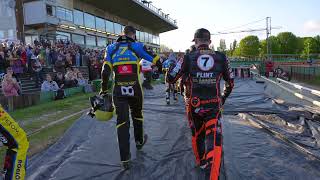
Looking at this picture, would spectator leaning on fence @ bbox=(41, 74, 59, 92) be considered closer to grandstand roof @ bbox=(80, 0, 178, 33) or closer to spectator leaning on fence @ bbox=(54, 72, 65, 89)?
spectator leaning on fence @ bbox=(54, 72, 65, 89)

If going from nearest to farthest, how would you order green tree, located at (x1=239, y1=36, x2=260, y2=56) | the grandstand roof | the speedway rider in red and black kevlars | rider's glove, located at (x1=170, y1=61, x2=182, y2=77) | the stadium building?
the speedway rider in red and black kevlars, rider's glove, located at (x1=170, y1=61, x2=182, y2=77), the stadium building, the grandstand roof, green tree, located at (x1=239, y1=36, x2=260, y2=56)

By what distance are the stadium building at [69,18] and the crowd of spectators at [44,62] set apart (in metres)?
7.09

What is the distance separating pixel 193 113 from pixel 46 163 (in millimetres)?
2612

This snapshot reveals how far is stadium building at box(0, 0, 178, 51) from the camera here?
30.4m

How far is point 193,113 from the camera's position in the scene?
5.11 metres

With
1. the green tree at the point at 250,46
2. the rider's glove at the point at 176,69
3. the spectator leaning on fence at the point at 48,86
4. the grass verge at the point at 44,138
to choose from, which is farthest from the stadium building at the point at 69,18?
the green tree at the point at 250,46

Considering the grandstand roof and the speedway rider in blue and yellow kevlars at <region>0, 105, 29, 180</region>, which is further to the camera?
the grandstand roof

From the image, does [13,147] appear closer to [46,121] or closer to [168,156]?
[168,156]

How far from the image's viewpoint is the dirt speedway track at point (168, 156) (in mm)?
5195

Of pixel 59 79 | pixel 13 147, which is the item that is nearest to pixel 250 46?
pixel 59 79

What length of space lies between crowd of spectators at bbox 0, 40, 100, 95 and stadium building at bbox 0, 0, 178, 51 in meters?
7.09

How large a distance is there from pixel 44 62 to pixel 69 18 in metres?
15.4

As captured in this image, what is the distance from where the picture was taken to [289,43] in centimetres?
13762

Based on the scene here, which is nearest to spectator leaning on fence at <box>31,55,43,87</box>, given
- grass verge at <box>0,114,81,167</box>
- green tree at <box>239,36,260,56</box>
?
grass verge at <box>0,114,81,167</box>
